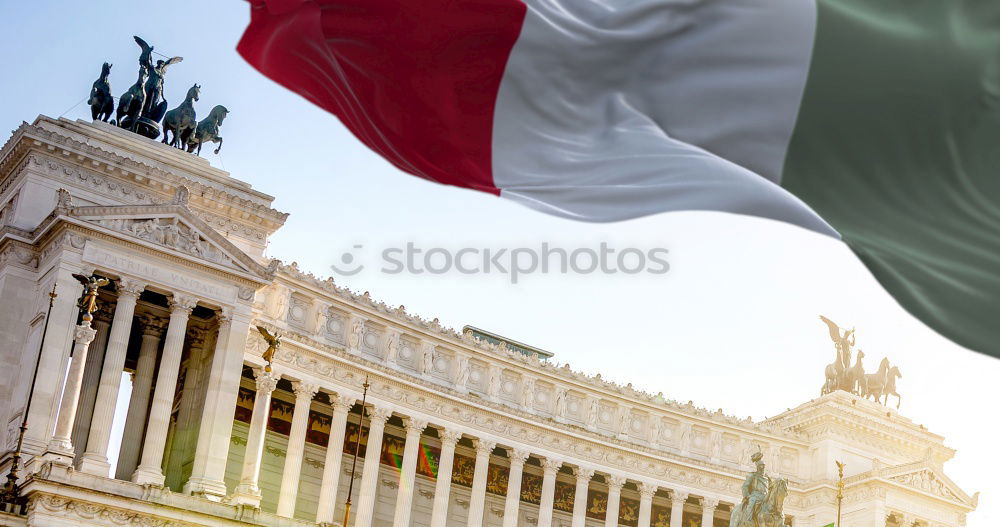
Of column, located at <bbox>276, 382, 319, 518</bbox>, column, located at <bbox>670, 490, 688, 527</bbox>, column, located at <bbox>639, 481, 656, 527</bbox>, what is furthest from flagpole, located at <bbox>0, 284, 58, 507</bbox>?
column, located at <bbox>670, 490, 688, 527</bbox>

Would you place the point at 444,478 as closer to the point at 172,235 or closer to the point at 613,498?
the point at 613,498

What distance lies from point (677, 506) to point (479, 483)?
12940 millimetres

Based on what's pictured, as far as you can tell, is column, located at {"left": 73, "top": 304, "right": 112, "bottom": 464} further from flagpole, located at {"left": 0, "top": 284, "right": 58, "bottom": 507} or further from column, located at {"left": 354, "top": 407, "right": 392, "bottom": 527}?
column, located at {"left": 354, "top": 407, "right": 392, "bottom": 527}

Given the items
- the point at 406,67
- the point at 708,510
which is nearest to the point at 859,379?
the point at 708,510

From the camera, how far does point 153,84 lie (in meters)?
60.1

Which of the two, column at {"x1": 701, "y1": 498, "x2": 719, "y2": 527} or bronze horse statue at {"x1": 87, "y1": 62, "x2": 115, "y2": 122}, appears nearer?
bronze horse statue at {"x1": 87, "y1": 62, "x2": 115, "y2": 122}

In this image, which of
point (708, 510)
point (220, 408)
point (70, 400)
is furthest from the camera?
point (708, 510)

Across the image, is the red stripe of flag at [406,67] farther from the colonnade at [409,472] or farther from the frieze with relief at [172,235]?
the colonnade at [409,472]

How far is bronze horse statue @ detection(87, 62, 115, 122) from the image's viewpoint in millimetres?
59094

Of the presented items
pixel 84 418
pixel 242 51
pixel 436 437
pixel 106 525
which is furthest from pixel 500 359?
pixel 242 51

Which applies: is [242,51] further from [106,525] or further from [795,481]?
[795,481]

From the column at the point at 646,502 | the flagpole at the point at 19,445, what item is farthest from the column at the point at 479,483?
the flagpole at the point at 19,445

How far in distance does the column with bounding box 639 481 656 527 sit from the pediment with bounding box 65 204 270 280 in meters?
27.2

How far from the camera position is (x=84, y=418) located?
51906 mm
